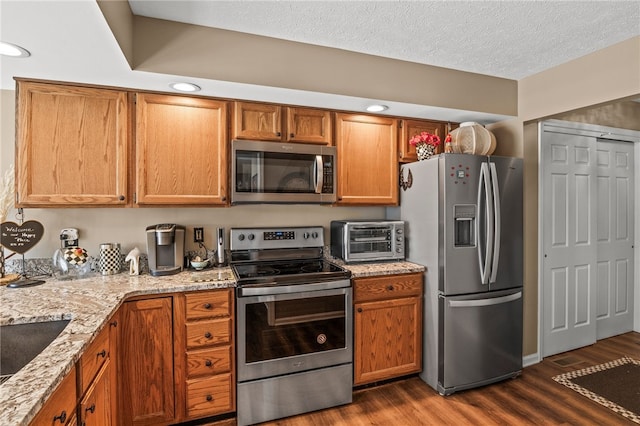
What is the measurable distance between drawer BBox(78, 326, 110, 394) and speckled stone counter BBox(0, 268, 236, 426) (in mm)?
89

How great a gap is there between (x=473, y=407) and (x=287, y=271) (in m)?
1.63

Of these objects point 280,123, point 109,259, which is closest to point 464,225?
point 280,123

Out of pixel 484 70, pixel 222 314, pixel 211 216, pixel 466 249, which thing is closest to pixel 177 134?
pixel 211 216

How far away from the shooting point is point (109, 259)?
2.25 m

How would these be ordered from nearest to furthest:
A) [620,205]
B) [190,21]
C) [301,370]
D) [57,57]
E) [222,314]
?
[57,57] < [190,21] < [222,314] < [301,370] < [620,205]

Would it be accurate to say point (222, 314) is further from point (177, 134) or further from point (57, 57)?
point (57, 57)

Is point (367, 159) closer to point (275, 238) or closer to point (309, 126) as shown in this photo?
point (309, 126)

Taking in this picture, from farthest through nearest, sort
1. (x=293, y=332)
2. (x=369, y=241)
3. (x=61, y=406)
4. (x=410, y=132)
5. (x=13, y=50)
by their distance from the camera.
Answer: (x=410, y=132), (x=369, y=241), (x=293, y=332), (x=13, y=50), (x=61, y=406)

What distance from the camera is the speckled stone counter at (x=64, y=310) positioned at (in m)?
0.84

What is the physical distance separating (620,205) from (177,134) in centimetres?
448

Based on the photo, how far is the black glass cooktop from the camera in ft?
7.06

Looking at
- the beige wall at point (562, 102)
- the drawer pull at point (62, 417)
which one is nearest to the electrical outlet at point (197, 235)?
the drawer pull at point (62, 417)

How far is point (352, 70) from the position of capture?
7.67 feet

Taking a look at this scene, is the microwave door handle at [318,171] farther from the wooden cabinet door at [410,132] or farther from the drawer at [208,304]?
the drawer at [208,304]
